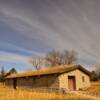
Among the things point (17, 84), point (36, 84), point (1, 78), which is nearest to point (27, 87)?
point (36, 84)

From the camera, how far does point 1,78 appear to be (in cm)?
8631

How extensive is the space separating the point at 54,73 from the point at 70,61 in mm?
47235

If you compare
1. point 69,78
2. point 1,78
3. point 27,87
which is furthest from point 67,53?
point 69,78

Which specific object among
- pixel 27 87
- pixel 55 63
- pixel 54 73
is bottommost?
pixel 27 87

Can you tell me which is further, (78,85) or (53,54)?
(53,54)

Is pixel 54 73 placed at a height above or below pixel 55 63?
below

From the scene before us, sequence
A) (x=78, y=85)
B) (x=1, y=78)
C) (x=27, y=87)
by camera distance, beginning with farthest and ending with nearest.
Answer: (x=1, y=78), (x=27, y=87), (x=78, y=85)

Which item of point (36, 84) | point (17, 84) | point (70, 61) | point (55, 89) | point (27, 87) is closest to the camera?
point (55, 89)

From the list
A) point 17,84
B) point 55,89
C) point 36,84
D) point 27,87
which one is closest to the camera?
point 55,89

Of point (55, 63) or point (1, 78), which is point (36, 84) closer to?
point (55, 63)

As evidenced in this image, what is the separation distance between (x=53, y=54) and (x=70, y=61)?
773cm

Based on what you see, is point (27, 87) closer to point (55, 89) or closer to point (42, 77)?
point (42, 77)

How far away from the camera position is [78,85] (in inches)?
1352

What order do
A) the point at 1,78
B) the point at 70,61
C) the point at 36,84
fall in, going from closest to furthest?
the point at 36,84, the point at 70,61, the point at 1,78
